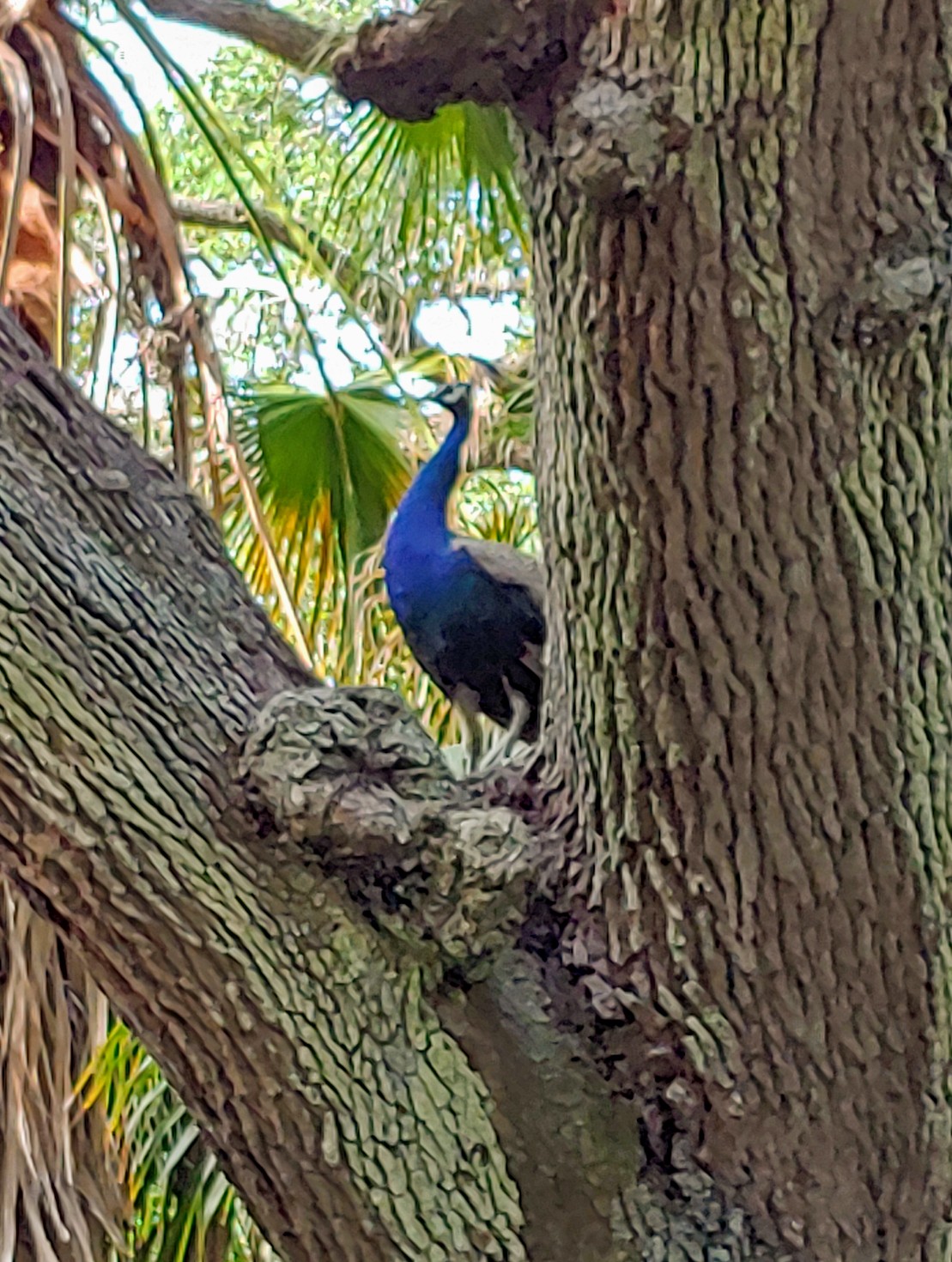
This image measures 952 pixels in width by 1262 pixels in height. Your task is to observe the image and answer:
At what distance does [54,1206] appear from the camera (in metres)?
1.58

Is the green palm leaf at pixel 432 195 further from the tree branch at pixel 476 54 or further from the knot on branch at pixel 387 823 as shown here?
the knot on branch at pixel 387 823

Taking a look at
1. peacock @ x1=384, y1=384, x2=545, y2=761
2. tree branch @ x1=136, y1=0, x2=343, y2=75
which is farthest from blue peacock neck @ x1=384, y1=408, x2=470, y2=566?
tree branch @ x1=136, y1=0, x2=343, y2=75

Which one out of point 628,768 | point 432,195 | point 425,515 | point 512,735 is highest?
point 432,195

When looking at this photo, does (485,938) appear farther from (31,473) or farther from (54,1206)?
(54,1206)

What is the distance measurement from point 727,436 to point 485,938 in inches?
15.9

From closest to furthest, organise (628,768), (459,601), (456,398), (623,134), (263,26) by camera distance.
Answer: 1. (623,134)
2. (628,768)
3. (263,26)
4. (459,601)
5. (456,398)

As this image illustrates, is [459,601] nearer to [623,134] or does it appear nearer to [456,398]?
[456,398]

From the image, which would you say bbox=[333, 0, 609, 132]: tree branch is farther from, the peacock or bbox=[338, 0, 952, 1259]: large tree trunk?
the peacock

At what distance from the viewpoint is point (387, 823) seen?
0.98 m

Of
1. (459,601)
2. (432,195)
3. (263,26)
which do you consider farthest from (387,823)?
(432,195)

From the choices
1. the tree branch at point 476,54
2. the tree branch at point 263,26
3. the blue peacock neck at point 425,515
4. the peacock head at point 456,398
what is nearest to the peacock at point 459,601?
the blue peacock neck at point 425,515

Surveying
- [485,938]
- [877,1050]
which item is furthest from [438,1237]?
[877,1050]

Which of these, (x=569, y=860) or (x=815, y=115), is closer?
(x=815, y=115)

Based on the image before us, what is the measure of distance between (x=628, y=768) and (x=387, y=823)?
17 cm
